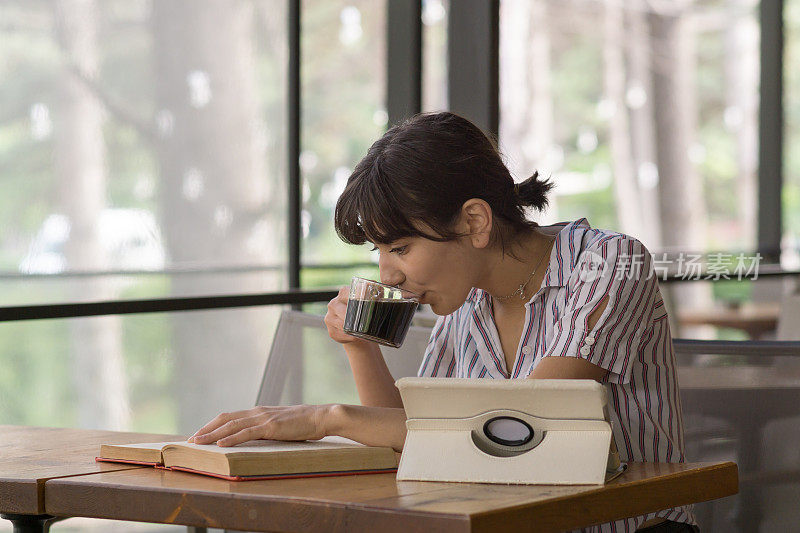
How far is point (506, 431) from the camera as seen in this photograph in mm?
1258

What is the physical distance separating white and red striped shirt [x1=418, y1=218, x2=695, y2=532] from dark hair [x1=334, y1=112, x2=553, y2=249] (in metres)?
0.13

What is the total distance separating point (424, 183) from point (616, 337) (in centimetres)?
36

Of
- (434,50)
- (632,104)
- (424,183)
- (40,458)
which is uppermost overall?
(434,50)

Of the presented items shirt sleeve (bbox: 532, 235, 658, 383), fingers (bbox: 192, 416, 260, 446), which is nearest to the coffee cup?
shirt sleeve (bbox: 532, 235, 658, 383)

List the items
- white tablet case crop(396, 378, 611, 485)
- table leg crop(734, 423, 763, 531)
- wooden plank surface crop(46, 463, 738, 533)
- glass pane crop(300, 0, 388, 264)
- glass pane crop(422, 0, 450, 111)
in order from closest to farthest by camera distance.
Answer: wooden plank surface crop(46, 463, 738, 533) < white tablet case crop(396, 378, 611, 485) < table leg crop(734, 423, 763, 531) < glass pane crop(300, 0, 388, 264) < glass pane crop(422, 0, 450, 111)

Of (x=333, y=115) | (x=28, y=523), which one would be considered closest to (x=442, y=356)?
(x=28, y=523)

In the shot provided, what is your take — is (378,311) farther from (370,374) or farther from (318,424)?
(318,424)

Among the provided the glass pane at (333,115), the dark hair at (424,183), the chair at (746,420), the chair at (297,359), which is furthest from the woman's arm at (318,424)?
the glass pane at (333,115)

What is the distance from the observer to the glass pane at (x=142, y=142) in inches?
104

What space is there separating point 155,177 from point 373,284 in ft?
4.49

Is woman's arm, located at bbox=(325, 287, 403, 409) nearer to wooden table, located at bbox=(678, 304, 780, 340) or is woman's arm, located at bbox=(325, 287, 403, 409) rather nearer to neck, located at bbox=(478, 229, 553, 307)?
neck, located at bbox=(478, 229, 553, 307)

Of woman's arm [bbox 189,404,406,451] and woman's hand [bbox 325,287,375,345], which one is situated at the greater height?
woman's hand [bbox 325,287,375,345]

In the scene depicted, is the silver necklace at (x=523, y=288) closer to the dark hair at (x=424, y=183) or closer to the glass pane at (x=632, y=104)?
the dark hair at (x=424, y=183)

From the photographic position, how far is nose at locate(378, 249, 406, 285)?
1.68m
